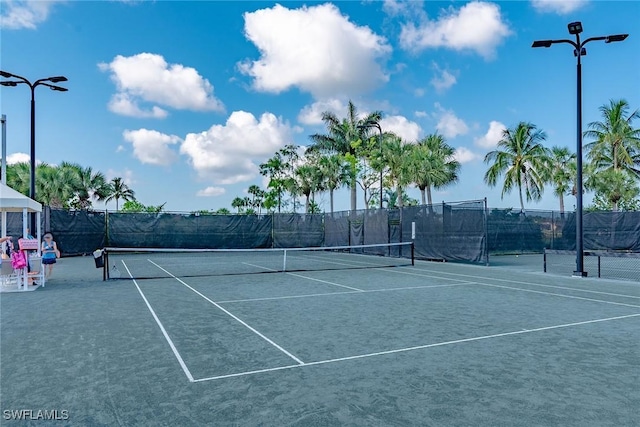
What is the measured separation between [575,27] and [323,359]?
12.4 meters

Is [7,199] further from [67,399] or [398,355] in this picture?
[398,355]

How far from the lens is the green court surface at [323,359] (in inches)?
139

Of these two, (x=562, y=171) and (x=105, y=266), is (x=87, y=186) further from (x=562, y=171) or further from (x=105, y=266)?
(x=562, y=171)

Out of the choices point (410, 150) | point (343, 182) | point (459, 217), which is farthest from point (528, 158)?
point (459, 217)

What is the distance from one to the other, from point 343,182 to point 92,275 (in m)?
26.5

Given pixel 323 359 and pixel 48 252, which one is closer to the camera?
pixel 323 359

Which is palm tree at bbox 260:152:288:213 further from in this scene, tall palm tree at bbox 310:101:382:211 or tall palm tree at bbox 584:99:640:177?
tall palm tree at bbox 584:99:640:177

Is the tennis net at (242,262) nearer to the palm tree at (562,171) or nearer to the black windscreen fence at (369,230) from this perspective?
the black windscreen fence at (369,230)

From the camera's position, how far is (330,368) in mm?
4566

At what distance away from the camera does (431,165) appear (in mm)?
32969

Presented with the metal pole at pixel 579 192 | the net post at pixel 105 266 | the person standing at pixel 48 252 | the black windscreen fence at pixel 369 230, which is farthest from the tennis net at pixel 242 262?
the metal pole at pixel 579 192

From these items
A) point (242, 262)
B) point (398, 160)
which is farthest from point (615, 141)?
point (242, 262)

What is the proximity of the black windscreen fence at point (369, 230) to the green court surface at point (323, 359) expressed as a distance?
322 inches

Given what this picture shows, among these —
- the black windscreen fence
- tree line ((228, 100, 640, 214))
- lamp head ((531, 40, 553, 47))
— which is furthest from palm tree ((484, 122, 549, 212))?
lamp head ((531, 40, 553, 47))
